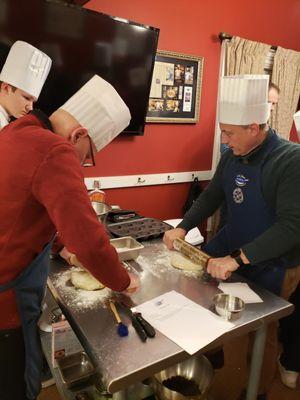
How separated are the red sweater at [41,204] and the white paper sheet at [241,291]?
482 millimetres

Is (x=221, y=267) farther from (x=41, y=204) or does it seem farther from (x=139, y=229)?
(x=41, y=204)

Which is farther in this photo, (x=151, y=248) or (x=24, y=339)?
(x=151, y=248)

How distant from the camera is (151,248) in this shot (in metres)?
1.60

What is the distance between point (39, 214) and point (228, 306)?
0.68 m

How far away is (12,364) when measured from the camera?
1082 millimetres

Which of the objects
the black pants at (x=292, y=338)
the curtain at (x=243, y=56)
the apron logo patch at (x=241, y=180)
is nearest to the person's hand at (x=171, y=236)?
the apron logo patch at (x=241, y=180)

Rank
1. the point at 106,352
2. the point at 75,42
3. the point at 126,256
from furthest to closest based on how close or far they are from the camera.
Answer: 1. the point at 75,42
2. the point at 126,256
3. the point at 106,352

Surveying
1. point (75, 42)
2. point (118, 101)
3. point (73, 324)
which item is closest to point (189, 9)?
point (75, 42)

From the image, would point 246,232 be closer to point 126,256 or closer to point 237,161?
A: point 237,161

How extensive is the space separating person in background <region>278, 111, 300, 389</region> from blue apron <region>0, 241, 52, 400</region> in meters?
1.47

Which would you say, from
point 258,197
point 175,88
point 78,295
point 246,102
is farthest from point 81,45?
point 78,295

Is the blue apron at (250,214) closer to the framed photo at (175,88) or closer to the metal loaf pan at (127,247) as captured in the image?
the metal loaf pan at (127,247)

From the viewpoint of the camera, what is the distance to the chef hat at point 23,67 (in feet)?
5.90

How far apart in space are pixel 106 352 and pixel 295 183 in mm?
918
